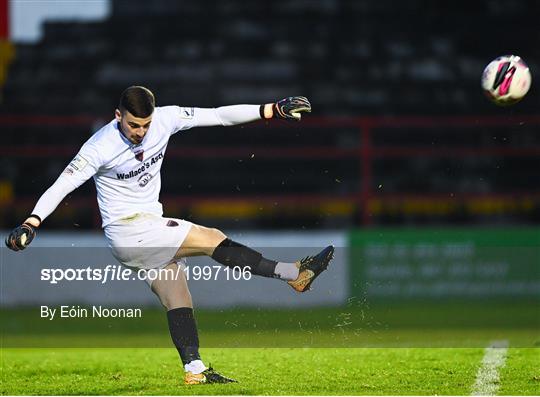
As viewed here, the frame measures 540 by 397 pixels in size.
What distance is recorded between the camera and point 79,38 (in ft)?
53.9

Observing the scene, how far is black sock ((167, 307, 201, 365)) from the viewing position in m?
6.85

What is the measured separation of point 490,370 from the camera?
7418 millimetres

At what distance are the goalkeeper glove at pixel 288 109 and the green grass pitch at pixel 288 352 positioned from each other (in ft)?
4.91

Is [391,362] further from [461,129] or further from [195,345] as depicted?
[461,129]

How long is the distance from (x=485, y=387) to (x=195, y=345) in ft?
5.30

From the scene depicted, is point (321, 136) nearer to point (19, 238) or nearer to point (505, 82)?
point (505, 82)

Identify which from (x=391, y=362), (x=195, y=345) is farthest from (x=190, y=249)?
(x=391, y=362)

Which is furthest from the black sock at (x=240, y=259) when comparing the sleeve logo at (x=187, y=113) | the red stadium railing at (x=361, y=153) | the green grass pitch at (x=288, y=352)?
the red stadium railing at (x=361, y=153)

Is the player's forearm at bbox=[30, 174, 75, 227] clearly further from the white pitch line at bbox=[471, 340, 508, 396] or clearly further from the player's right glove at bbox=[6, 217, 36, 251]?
the white pitch line at bbox=[471, 340, 508, 396]

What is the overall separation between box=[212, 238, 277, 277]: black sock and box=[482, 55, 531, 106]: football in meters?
2.06

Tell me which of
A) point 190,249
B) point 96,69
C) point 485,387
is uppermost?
point 96,69

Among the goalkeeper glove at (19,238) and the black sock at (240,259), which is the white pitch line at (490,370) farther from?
the goalkeeper glove at (19,238)

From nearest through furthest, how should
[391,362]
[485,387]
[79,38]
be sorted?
1. [485,387]
2. [391,362]
3. [79,38]

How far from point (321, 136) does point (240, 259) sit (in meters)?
8.46
